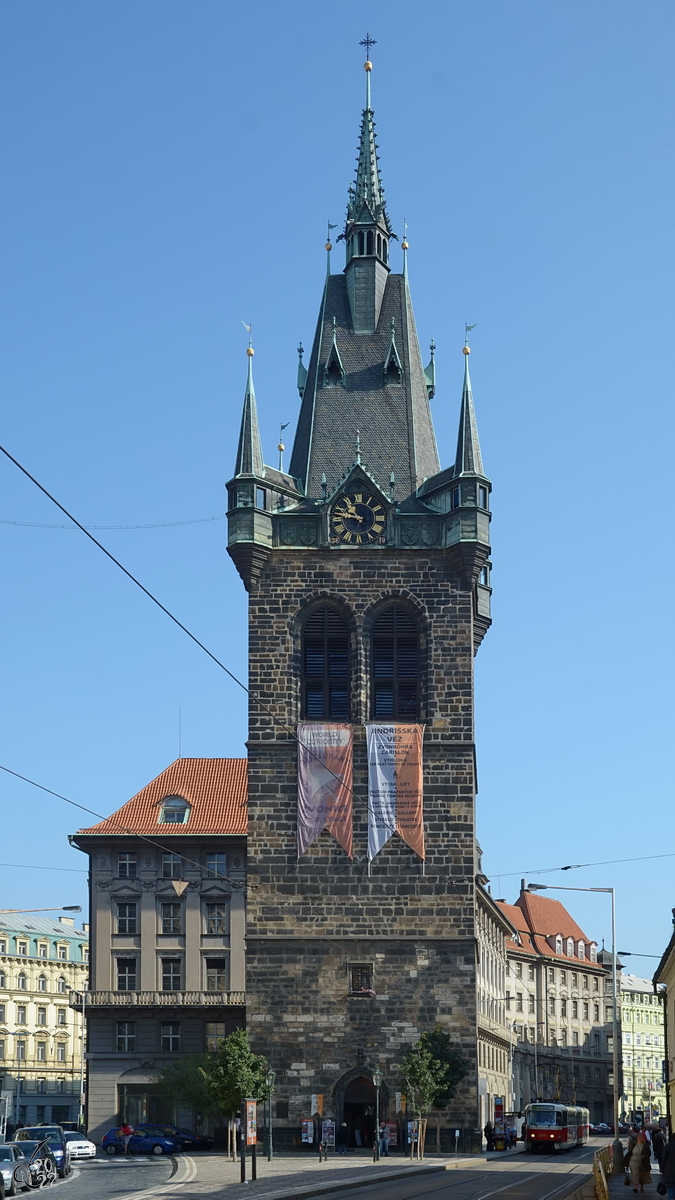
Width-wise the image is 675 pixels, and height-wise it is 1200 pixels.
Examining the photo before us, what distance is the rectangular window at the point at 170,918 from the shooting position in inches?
2997

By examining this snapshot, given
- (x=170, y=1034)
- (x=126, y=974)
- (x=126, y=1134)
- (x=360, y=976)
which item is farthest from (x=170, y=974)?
(x=360, y=976)

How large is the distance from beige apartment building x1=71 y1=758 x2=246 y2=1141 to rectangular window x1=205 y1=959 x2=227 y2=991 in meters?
0.05

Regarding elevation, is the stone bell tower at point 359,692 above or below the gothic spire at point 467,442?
below

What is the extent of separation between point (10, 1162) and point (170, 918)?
122 ft

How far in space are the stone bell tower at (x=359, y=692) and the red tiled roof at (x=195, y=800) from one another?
717 inches

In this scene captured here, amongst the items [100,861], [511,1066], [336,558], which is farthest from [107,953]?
[511,1066]

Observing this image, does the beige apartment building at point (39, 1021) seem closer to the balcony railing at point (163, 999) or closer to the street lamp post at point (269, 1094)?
the balcony railing at point (163, 999)

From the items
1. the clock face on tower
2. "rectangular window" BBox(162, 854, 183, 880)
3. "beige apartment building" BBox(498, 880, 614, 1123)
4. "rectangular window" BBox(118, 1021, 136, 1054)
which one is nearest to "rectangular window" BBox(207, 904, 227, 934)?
"rectangular window" BBox(162, 854, 183, 880)

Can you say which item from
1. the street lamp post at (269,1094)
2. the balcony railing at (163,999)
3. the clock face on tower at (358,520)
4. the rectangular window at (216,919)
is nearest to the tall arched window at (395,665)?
the clock face on tower at (358,520)

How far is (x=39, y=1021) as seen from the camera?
108 m

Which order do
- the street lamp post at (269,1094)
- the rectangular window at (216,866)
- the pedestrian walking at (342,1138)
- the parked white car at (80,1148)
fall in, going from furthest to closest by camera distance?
1. the rectangular window at (216,866)
2. the parked white car at (80,1148)
3. the pedestrian walking at (342,1138)
4. the street lamp post at (269,1094)

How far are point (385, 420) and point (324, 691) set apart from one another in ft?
37.9

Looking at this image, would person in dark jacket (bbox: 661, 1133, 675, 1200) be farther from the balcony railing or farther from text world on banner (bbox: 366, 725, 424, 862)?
the balcony railing

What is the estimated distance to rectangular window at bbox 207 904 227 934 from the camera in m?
76.1
